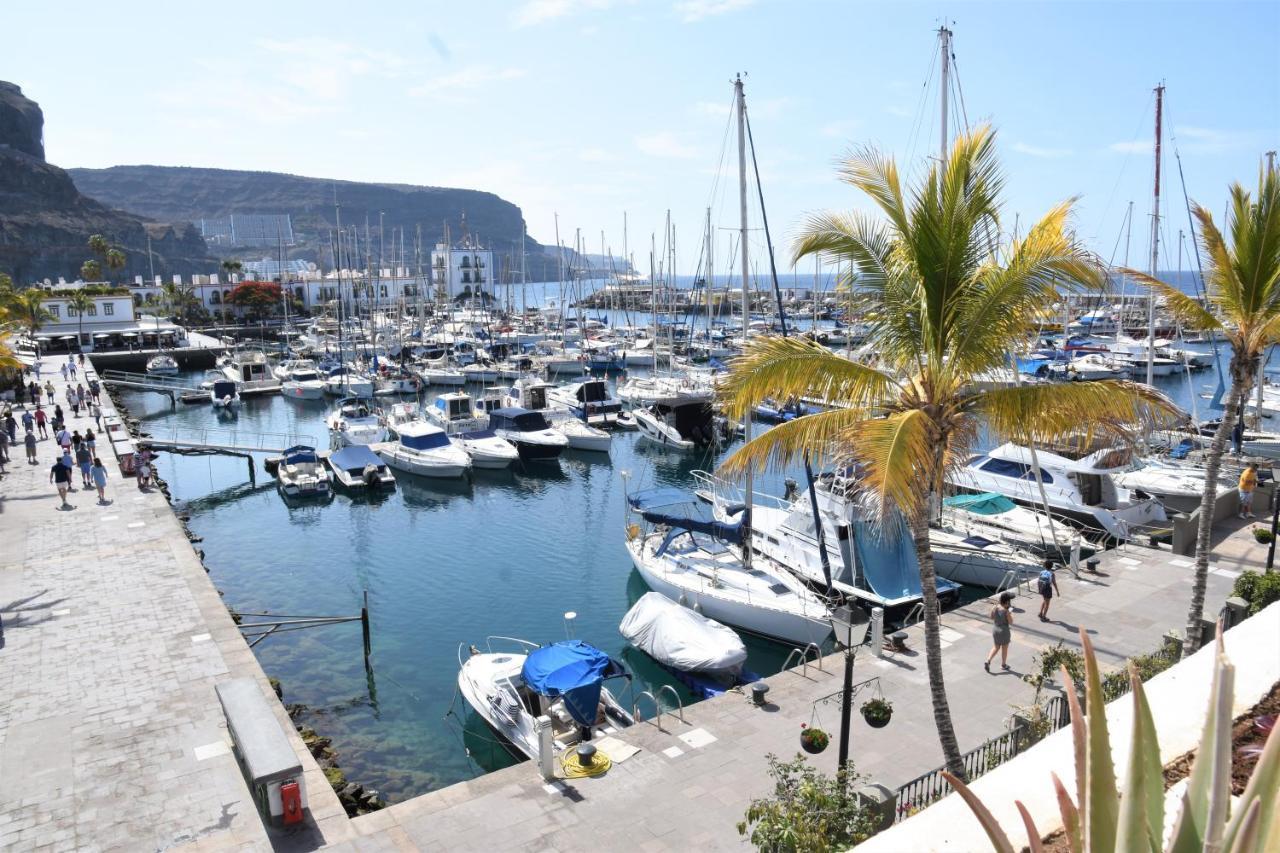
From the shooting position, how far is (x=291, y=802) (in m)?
11.1

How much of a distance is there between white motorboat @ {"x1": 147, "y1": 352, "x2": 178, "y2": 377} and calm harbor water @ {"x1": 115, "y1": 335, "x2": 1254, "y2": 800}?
30.1m

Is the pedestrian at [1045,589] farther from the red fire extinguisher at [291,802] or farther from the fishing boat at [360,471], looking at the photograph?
the fishing boat at [360,471]

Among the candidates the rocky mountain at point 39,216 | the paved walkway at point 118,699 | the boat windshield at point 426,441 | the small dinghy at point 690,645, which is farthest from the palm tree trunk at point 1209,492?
the rocky mountain at point 39,216

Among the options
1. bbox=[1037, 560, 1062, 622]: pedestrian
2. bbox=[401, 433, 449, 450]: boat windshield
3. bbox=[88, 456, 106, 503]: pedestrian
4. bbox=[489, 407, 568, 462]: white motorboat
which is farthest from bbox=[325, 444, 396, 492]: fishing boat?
bbox=[1037, 560, 1062, 622]: pedestrian

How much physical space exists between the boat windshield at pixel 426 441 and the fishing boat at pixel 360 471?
1659 mm

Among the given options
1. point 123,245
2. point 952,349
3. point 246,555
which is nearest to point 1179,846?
point 952,349

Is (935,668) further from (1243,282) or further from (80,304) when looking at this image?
(80,304)

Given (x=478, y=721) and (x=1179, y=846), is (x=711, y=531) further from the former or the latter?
(x=1179, y=846)

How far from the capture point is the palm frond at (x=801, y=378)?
898 cm

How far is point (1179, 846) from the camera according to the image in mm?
3600

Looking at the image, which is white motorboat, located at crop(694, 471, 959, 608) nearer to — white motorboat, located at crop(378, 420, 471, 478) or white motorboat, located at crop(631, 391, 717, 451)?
white motorboat, located at crop(378, 420, 471, 478)

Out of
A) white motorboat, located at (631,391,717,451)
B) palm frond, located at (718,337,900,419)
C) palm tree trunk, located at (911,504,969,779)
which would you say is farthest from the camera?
white motorboat, located at (631,391,717,451)


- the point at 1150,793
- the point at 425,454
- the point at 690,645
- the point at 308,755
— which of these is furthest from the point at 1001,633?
the point at 425,454

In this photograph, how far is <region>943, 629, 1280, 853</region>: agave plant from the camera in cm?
328
